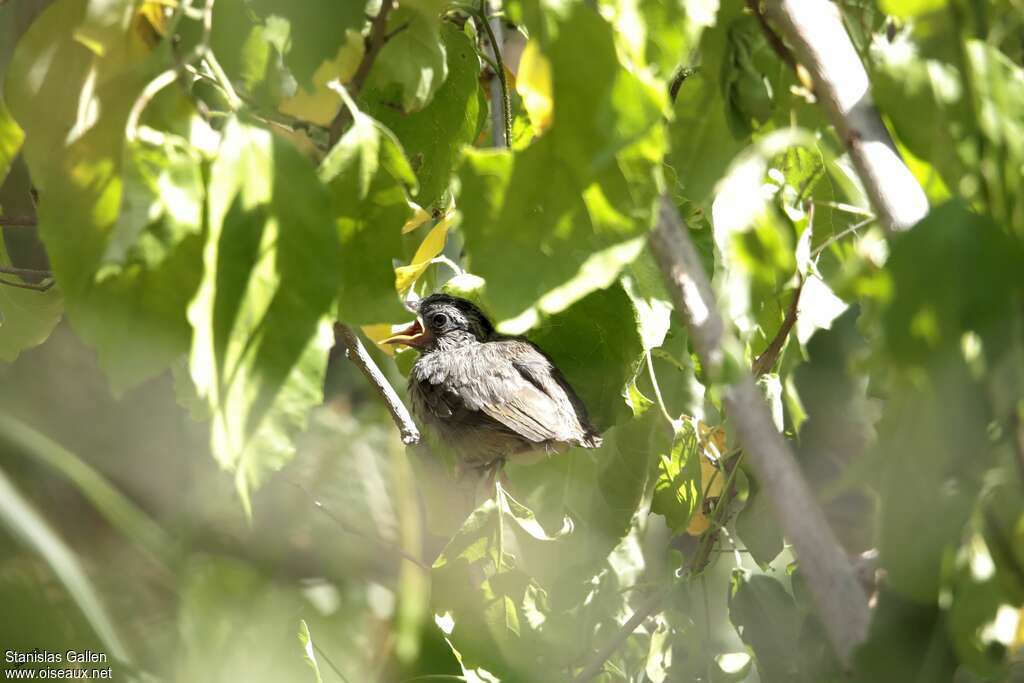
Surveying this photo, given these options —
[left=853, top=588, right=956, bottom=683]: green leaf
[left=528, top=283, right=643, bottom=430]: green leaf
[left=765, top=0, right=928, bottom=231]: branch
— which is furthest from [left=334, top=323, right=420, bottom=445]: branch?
[left=853, top=588, right=956, bottom=683]: green leaf

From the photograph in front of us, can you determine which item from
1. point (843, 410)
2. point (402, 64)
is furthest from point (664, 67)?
point (843, 410)

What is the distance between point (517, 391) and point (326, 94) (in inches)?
70.4

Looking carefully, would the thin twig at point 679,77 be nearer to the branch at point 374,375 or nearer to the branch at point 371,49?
the branch at point 371,49

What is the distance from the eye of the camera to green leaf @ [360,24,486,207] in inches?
60.6

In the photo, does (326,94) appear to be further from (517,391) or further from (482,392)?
(482,392)

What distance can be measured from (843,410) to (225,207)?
6.28 feet

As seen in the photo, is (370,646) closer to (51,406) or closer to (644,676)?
(644,676)

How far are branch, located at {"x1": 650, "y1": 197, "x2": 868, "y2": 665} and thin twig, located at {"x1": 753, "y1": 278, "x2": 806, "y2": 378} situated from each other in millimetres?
458

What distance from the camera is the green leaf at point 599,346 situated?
4.91 ft

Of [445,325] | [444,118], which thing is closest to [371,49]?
[444,118]

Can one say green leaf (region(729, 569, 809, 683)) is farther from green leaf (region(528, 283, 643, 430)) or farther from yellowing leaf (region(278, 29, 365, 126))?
yellowing leaf (region(278, 29, 365, 126))

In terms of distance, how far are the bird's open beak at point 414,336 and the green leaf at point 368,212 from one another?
196 cm

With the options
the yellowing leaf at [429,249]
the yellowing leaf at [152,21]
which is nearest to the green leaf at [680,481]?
the yellowing leaf at [429,249]

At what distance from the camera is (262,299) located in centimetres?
87
